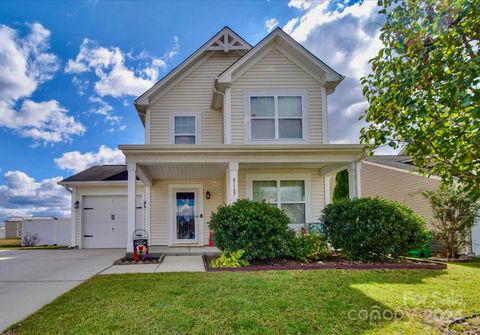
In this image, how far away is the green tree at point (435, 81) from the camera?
3480 mm

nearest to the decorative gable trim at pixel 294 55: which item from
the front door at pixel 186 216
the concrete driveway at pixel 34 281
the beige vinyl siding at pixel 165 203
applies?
the beige vinyl siding at pixel 165 203

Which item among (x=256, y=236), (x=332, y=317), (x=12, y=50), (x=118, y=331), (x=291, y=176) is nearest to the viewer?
(x=118, y=331)

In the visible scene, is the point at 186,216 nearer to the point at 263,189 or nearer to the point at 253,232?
the point at 263,189

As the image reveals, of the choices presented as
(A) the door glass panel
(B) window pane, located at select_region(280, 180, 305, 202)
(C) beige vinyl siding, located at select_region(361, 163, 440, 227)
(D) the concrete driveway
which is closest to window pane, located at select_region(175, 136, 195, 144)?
(A) the door glass panel

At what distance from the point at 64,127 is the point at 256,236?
10.2 meters

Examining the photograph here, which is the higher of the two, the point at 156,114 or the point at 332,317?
the point at 156,114

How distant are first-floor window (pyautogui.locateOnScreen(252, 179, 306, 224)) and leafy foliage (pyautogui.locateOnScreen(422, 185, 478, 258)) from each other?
13.4ft

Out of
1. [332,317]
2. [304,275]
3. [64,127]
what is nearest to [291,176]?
[304,275]

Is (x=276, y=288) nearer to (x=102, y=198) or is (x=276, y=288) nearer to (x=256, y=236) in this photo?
(x=256, y=236)

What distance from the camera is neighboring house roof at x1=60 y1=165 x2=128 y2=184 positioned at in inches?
495

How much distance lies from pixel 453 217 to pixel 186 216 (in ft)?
29.3

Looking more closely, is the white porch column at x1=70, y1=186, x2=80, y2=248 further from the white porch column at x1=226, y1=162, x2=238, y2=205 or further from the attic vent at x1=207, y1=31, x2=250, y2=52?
the attic vent at x1=207, y1=31, x2=250, y2=52

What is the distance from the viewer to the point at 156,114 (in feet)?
37.4

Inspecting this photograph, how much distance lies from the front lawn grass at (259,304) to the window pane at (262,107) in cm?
580
